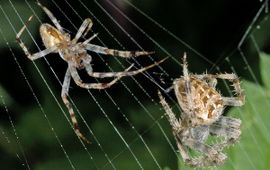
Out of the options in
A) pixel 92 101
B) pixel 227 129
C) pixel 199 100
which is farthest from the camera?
pixel 92 101

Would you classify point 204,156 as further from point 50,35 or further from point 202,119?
point 50,35

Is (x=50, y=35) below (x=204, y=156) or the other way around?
the other way around

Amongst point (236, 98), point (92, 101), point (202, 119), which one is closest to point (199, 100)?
point (202, 119)

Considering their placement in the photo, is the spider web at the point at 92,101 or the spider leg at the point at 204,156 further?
the spider web at the point at 92,101

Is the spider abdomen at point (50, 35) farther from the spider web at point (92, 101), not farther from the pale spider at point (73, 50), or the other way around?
the spider web at point (92, 101)

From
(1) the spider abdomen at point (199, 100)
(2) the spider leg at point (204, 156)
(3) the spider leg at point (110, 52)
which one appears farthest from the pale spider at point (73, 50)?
(2) the spider leg at point (204, 156)

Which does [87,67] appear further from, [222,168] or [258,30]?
[258,30]

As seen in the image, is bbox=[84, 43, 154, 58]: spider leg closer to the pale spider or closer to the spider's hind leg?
the pale spider
